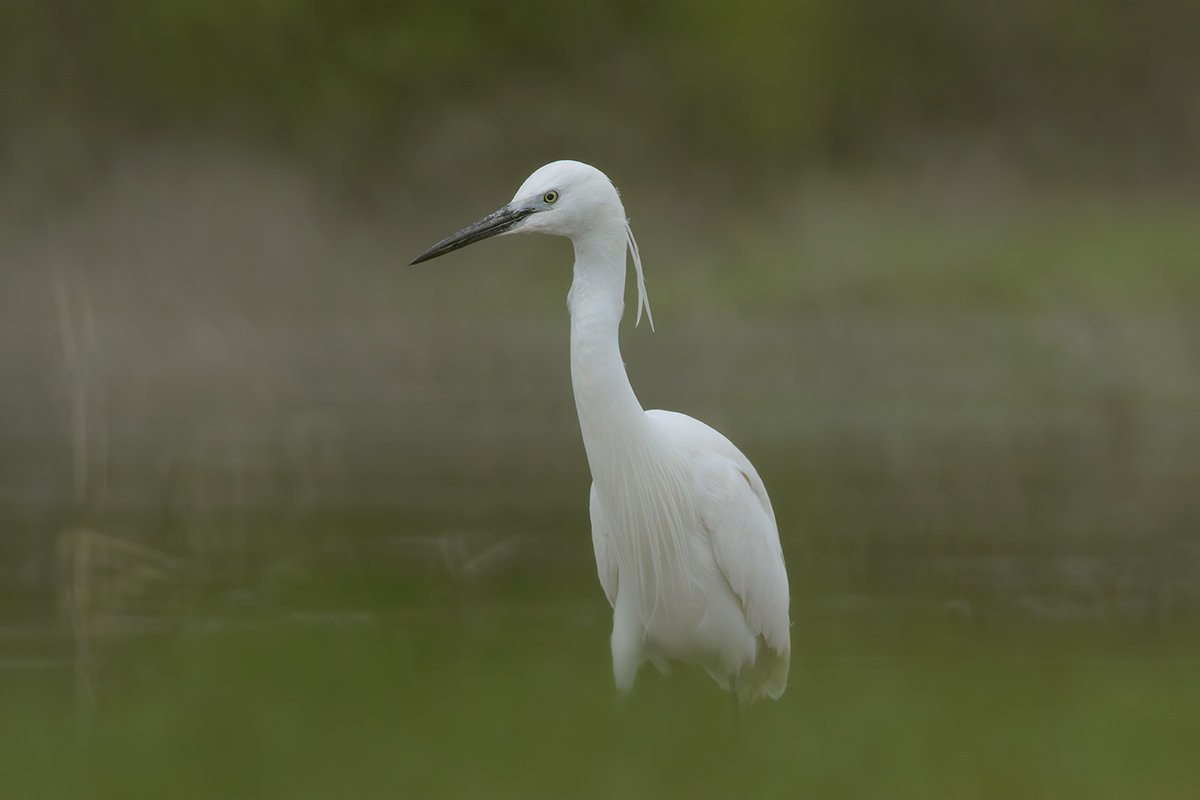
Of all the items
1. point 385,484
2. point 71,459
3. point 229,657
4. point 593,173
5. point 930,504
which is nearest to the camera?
point 593,173

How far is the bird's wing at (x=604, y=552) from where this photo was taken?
248 centimetres

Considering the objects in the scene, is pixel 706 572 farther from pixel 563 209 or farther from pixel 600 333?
pixel 563 209

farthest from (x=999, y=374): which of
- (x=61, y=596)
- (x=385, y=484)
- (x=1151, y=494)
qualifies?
(x=61, y=596)

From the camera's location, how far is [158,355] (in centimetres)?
692

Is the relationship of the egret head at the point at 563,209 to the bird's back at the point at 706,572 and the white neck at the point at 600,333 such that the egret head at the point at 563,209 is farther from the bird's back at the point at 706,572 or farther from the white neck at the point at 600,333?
the bird's back at the point at 706,572

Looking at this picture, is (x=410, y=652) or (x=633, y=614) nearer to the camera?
(x=633, y=614)

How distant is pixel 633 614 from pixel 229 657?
760mm

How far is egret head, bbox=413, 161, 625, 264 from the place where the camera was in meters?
2.19

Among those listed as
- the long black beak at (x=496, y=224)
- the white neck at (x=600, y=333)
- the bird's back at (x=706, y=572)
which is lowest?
the bird's back at (x=706, y=572)

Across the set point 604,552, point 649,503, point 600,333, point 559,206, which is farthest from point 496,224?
point 604,552

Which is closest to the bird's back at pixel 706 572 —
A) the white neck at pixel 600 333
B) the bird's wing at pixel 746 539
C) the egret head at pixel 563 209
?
the bird's wing at pixel 746 539

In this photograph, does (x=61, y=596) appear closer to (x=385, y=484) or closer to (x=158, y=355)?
(x=385, y=484)

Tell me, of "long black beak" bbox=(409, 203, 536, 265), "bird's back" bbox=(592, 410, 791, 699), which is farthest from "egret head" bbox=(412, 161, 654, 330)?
"bird's back" bbox=(592, 410, 791, 699)

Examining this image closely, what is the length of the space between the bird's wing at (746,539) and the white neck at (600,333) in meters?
0.26
